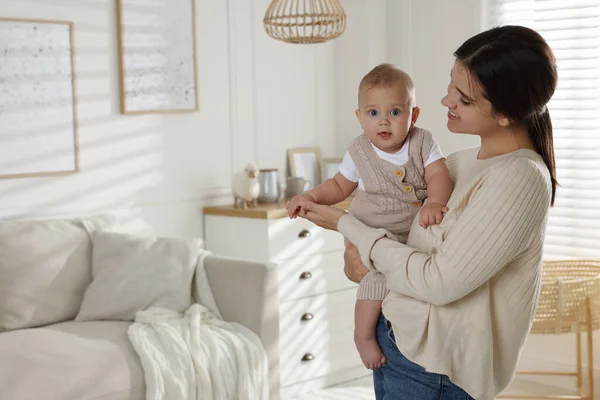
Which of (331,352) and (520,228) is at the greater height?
(520,228)

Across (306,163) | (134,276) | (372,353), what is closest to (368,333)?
(372,353)

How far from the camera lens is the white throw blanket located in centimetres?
311

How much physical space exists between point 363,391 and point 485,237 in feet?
9.60

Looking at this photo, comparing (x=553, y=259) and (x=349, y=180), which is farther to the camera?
(x=553, y=259)

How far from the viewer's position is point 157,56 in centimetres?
409

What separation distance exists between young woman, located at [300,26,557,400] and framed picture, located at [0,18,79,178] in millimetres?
2258

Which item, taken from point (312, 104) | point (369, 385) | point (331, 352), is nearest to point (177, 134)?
point (312, 104)

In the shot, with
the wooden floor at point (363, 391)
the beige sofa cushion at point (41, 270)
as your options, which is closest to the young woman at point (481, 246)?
the beige sofa cushion at point (41, 270)

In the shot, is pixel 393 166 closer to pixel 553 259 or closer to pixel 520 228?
pixel 520 228

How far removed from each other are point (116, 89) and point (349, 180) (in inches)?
82.6

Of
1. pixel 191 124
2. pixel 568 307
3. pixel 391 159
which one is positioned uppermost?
pixel 191 124

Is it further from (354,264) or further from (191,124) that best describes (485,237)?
(191,124)

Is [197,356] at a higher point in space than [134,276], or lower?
lower

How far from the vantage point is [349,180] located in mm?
2158
